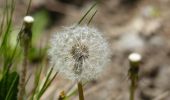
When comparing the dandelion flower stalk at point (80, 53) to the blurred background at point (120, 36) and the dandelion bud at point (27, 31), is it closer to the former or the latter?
the dandelion bud at point (27, 31)

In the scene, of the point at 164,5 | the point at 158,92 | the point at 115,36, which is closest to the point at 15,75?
the point at 158,92

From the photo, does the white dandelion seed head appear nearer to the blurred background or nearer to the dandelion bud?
the dandelion bud

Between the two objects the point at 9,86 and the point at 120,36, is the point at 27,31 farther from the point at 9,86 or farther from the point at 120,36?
the point at 120,36

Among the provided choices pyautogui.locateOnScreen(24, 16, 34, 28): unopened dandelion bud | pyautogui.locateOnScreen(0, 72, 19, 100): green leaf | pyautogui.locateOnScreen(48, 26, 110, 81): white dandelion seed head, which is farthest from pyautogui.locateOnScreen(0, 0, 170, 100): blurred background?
pyautogui.locateOnScreen(24, 16, 34, 28): unopened dandelion bud

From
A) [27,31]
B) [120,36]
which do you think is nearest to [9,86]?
[27,31]

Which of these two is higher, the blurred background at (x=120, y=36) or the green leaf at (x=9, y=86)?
the blurred background at (x=120, y=36)

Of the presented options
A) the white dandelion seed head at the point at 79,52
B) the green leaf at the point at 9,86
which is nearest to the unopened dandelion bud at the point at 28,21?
the white dandelion seed head at the point at 79,52

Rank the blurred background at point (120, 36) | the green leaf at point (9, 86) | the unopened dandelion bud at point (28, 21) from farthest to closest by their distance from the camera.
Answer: the blurred background at point (120, 36), the green leaf at point (9, 86), the unopened dandelion bud at point (28, 21)
